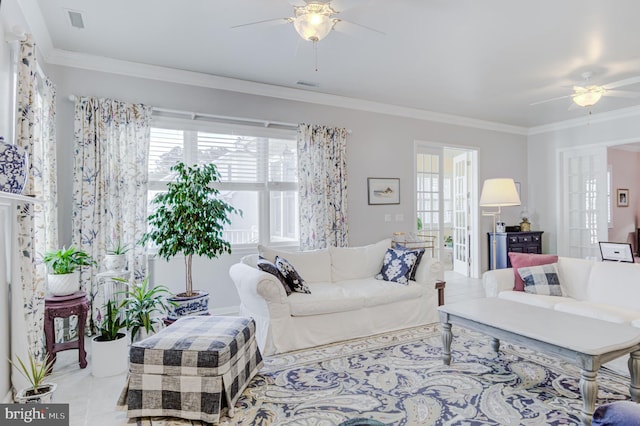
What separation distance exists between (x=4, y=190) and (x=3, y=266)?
73 centimetres

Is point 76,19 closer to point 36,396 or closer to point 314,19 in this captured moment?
point 314,19

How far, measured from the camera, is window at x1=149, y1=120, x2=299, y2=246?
4359mm

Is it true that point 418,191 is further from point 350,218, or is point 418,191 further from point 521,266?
point 521,266

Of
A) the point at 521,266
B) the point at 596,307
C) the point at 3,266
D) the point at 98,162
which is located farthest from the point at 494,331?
the point at 98,162

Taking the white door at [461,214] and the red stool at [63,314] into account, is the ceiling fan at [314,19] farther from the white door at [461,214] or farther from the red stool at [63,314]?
the white door at [461,214]

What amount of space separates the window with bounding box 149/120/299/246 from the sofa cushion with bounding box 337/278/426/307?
1362mm

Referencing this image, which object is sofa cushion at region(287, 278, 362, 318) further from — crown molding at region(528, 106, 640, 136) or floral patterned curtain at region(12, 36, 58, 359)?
crown molding at region(528, 106, 640, 136)

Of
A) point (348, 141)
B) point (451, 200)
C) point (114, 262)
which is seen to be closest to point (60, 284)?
point (114, 262)

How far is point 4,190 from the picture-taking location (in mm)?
1898

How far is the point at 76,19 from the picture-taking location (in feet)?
10.4

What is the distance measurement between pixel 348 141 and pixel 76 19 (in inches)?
135

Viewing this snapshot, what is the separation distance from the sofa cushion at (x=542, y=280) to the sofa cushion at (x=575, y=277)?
0.12 metres

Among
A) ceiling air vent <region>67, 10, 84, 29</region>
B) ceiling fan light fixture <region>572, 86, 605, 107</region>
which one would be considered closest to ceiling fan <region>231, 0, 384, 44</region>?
ceiling air vent <region>67, 10, 84, 29</region>

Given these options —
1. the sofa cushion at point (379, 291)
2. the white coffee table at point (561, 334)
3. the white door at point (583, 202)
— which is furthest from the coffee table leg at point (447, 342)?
the white door at point (583, 202)
